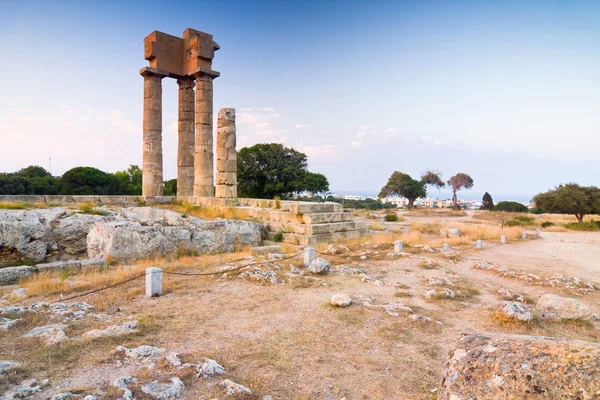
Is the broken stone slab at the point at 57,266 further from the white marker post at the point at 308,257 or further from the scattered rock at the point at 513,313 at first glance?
the scattered rock at the point at 513,313

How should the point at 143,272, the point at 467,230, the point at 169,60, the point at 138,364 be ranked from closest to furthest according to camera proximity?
1. the point at 138,364
2. the point at 143,272
3. the point at 169,60
4. the point at 467,230

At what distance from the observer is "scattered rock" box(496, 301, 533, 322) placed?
4.85 m

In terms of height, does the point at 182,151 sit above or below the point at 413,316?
above

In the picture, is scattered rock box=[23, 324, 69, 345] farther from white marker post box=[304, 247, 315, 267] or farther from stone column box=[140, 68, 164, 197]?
stone column box=[140, 68, 164, 197]

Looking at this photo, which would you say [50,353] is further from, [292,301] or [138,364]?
[292,301]

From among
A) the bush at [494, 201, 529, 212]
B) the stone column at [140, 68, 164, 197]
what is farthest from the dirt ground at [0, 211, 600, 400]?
the bush at [494, 201, 529, 212]

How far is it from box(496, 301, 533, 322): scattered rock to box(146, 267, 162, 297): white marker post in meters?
5.19

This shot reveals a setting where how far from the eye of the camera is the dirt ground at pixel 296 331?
3303 millimetres

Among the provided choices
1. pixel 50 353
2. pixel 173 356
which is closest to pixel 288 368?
pixel 173 356

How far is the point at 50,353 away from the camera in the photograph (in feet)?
12.0

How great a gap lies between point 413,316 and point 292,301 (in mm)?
1860

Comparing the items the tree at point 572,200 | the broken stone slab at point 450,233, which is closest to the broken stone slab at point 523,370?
the broken stone slab at point 450,233

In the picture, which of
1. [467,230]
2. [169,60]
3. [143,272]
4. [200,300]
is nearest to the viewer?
[200,300]

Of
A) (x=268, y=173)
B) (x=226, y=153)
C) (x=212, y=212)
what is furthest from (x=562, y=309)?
(x=268, y=173)
